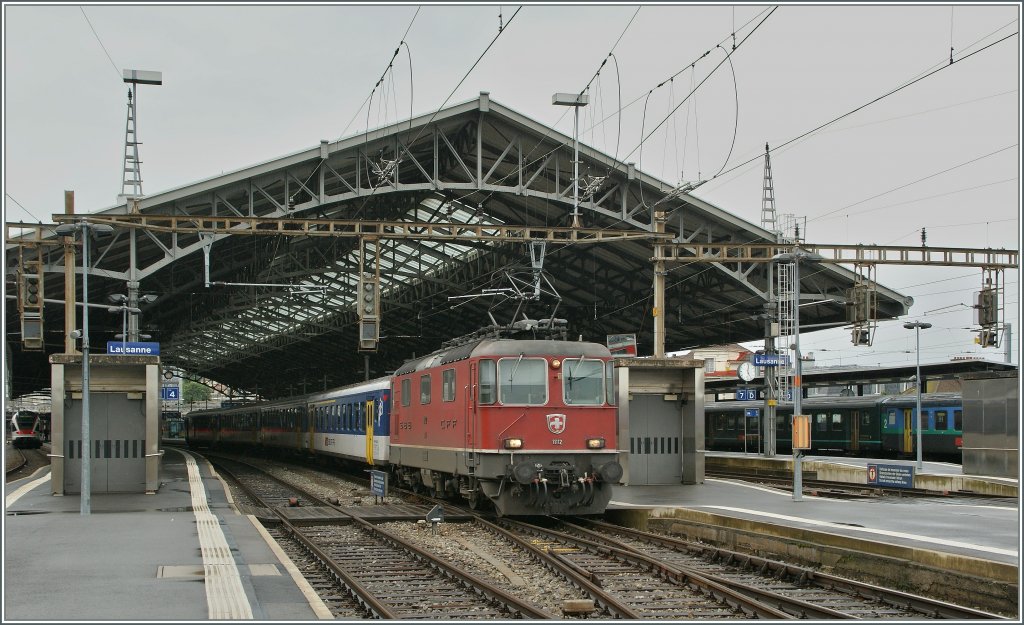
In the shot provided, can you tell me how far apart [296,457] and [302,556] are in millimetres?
32579

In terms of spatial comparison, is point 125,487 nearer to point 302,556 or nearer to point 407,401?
point 407,401

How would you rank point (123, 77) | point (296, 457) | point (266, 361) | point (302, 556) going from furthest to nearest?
point (266, 361) < point (296, 457) < point (123, 77) < point (302, 556)

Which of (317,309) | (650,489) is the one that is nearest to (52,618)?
(650,489)

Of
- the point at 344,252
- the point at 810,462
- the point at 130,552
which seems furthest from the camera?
the point at 344,252

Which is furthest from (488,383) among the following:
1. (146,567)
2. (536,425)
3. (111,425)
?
(111,425)

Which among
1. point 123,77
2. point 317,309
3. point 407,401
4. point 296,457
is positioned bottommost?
point 296,457

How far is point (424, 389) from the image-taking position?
21047mm

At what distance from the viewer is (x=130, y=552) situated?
12414mm

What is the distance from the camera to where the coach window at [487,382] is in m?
17.3

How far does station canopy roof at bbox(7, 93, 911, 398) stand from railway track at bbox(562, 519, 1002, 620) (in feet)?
19.6

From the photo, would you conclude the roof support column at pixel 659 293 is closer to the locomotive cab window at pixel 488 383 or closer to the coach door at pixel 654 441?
the coach door at pixel 654 441

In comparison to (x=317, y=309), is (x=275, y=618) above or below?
below

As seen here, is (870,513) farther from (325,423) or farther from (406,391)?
(325,423)

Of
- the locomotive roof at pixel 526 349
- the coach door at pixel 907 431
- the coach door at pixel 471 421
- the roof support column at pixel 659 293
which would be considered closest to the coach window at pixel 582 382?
the locomotive roof at pixel 526 349
